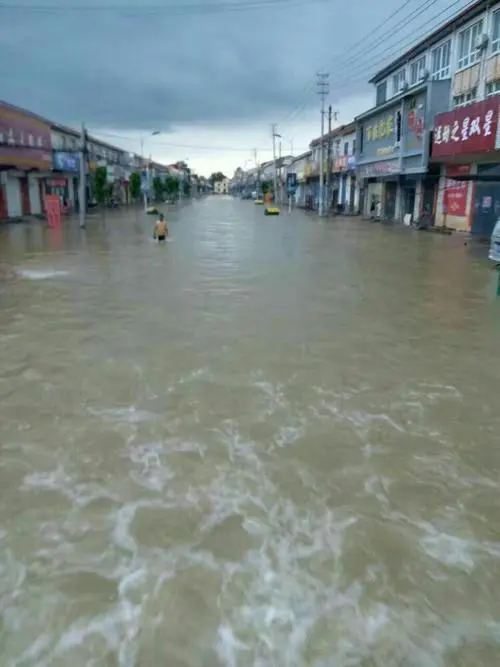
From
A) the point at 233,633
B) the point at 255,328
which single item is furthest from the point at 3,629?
the point at 255,328

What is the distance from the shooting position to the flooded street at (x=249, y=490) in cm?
378

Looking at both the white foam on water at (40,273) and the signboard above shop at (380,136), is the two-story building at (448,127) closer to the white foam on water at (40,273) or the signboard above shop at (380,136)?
the signboard above shop at (380,136)

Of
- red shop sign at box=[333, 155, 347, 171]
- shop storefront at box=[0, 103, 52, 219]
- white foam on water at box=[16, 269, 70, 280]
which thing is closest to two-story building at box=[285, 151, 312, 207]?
red shop sign at box=[333, 155, 347, 171]

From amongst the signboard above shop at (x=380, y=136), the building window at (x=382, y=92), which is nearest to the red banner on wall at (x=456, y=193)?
the signboard above shop at (x=380, y=136)

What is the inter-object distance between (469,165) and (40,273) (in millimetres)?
22802

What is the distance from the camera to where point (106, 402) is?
7418 mm

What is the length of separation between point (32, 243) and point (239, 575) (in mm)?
25623

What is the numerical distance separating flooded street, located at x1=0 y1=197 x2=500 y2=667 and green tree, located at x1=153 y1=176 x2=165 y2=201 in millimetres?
94993

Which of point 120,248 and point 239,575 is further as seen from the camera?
point 120,248

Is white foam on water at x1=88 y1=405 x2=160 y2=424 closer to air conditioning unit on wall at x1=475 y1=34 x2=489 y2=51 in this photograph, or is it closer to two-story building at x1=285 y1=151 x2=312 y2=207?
air conditioning unit on wall at x1=475 y1=34 x2=489 y2=51

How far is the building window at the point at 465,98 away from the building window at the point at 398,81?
1185 centimetres

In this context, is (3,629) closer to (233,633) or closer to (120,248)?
(233,633)

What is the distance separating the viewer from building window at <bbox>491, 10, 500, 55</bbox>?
27306 millimetres

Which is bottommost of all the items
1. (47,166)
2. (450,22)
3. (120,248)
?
(120,248)
